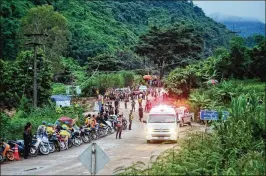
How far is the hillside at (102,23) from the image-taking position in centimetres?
8544

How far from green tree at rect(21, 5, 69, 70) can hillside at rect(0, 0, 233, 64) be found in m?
5.86

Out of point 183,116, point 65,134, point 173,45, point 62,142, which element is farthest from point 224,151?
point 173,45

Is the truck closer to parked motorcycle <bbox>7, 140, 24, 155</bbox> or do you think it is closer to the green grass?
the green grass

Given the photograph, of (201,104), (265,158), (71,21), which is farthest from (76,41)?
(265,158)

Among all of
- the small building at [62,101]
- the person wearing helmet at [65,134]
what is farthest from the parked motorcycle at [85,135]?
the small building at [62,101]

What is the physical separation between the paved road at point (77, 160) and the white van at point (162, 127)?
61cm

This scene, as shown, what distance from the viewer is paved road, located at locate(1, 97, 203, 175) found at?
1808 centimetres

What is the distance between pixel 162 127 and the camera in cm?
2755

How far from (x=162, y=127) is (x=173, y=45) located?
157 ft

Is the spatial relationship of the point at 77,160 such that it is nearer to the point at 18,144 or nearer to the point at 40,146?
the point at 40,146

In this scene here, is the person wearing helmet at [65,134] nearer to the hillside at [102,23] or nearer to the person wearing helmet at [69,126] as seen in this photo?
the person wearing helmet at [69,126]

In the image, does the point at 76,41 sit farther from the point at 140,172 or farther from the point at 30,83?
the point at 140,172

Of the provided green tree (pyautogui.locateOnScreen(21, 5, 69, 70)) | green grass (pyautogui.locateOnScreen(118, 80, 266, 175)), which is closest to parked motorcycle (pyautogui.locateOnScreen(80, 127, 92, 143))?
green grass (pyautogui.locateOnScreen(118, 80, 266, 175))

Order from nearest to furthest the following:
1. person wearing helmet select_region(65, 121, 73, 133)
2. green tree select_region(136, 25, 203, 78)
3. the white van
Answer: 1. person wearing helmet select_region(65, 121, 73, 133)
2. the white van
3. green tree select_region(136, 25, 203, 78)
